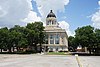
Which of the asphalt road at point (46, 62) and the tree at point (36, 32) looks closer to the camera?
the asphalt road at point (46, 62)

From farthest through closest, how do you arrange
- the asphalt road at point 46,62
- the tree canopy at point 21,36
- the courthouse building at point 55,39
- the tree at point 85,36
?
the courthouse building at point 55,39 → the tree canopy at point 21,36 → the tree at point 85,36 → the asphalt road at point 46,62

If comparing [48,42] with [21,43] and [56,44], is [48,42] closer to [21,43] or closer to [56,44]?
[56,44]

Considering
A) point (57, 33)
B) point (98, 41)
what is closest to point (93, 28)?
point (98, 41)

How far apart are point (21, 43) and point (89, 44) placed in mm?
22380

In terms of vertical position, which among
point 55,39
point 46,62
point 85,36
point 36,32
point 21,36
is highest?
point 36,32

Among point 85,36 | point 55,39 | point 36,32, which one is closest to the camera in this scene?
point 85,36

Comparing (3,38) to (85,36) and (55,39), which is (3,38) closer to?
(85,36)

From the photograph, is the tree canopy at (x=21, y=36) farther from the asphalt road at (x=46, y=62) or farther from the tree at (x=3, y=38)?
the asphalt road at (x=46, y=62)

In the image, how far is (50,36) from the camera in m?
100

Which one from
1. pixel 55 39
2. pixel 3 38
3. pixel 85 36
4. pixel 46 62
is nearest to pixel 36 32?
pixel 3 38

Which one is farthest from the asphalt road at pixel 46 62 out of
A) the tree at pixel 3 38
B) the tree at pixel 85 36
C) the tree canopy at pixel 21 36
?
the tree at pixel 3 38

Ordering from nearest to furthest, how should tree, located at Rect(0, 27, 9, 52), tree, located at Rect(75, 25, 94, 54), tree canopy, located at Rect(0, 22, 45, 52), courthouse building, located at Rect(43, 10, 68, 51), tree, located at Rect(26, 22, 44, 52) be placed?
tree, located at Rect(75, 25, 94, 54), tree canopy, located at Rect(0, 22, 45, 52), tree, located at Rect(0, 27, 9, 52), tree, located at Rect(26, 22, 44, 52), courthouse building, located at Rect(43, 10, 68, 51)

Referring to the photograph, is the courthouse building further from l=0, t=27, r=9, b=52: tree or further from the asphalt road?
the asphalt road

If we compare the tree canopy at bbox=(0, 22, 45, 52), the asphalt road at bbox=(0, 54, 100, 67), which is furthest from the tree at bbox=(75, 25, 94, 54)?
the asphalt road at bbox=(0, 54, 100, 67)
